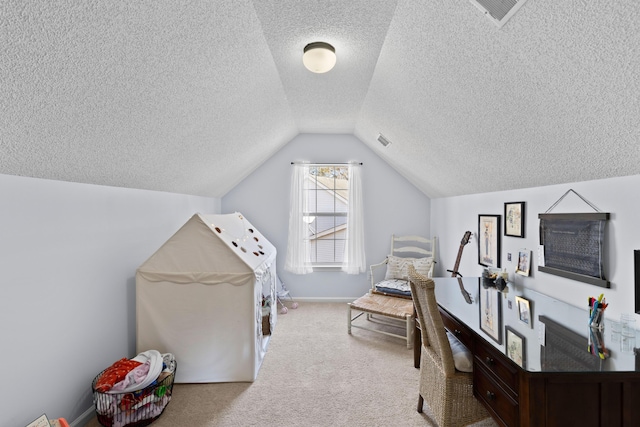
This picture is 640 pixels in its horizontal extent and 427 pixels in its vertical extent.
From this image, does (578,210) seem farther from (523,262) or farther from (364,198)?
(364,198)

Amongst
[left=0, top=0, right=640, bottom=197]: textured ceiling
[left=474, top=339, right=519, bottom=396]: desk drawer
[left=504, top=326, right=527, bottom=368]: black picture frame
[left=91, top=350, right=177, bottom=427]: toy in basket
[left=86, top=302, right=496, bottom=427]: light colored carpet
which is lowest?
[left=86, top=302, right=496, bottom=427]: light colored carpet

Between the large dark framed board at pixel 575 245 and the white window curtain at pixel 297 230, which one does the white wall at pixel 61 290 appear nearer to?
the white window curtain at pixel 297 230

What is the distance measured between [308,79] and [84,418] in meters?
2.83

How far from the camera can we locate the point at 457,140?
96.8 inches

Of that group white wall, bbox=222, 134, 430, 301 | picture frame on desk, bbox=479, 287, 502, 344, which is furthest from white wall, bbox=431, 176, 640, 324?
white wall, bbox=222, 134, 430, 301

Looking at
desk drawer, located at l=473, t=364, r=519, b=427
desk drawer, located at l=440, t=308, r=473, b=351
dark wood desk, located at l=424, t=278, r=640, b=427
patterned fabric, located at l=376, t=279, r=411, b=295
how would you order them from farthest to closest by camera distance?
patterned fabric, located at l=376, t=279, r=411, b=295 → desk drawer, located at l=440, t=308, r=473, b=351 → desk drawer, located at l=473, t=364, r=519, b=427 → dark wood desk, located at l=424, t=278, r=640, b=427

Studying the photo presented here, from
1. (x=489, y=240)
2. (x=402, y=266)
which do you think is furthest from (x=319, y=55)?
(x=402, y=266)

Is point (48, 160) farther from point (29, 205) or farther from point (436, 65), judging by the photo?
point (436, 65)

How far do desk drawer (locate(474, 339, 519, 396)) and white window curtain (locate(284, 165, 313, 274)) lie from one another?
3089 millimetres

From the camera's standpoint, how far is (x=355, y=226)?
4.61 meters

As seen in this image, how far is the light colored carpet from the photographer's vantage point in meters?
2.17


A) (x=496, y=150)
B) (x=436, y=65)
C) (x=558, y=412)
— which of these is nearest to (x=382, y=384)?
(x=558, y=412)

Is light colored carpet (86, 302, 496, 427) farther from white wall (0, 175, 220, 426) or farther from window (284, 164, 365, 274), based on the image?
window (284, 164, 365, 274)

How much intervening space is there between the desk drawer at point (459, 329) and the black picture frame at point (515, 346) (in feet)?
0.64
